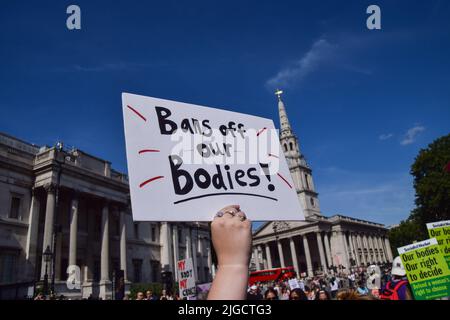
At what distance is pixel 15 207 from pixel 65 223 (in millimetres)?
4325

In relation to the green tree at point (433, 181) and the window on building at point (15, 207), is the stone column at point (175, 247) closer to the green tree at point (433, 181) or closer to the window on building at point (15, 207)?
the window on building at point (15, 207)

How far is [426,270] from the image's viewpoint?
5352mm

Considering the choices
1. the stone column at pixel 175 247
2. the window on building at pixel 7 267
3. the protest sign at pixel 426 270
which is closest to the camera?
the protest sign at pixel 426 270

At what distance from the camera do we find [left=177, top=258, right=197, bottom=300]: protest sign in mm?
11648

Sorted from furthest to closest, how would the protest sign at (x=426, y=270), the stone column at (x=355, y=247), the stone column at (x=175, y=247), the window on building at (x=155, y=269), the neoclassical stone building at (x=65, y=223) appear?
the stone column at (x=355, y=247)
the stone column at (x=175, y=247)
the window on building at (x=155, y=269)
the neoclassical stone building at (x=65, y=223)
the protest sign at (x=426, y=270)

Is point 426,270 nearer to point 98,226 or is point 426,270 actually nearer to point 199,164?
point 199,164

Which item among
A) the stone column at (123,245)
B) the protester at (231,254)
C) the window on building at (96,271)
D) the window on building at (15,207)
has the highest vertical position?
the window on building at (15,207)

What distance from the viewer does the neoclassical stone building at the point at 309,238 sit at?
223ft

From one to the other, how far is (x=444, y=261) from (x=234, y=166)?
448 centimetres

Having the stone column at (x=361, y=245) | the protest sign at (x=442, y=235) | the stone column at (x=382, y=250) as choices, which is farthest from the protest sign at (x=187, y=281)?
the stone column at (x=382, y=250)

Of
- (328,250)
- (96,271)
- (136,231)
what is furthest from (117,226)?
(328,250)

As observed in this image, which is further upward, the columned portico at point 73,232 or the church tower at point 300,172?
the church tower at point 300,172

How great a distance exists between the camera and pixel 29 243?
84.7ft
